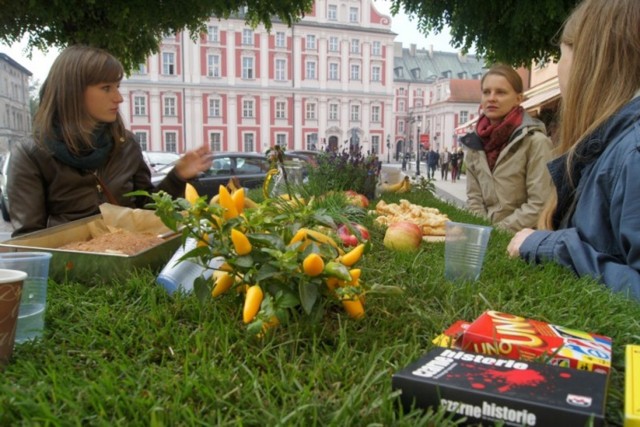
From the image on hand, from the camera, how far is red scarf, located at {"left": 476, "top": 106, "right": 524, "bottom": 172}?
3.48m

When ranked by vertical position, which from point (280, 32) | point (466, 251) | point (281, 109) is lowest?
point (466, 251)

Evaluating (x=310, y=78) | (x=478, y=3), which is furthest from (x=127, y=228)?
(x=310, y=78)

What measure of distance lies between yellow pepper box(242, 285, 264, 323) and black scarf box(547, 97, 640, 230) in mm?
1178

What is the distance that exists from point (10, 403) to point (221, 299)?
0.52 metres

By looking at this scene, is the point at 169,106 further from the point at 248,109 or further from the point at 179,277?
the point at 179,277

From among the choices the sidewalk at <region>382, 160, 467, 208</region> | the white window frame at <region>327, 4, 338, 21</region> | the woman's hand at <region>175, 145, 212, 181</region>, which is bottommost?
the sidewalk at <region>382, 160, 467, 208</region>

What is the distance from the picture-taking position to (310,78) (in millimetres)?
58188

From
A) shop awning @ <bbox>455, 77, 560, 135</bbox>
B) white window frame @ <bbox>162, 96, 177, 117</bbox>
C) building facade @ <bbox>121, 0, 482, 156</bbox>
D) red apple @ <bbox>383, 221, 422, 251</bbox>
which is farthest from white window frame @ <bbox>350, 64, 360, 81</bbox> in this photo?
red apple @ <bbox>383, 221, 422, 251</bbox>

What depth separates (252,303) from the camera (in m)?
1.03

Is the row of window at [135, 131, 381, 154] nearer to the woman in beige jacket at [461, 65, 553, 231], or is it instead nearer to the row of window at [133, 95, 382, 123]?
the row of window at [133, 95, 382, 123]

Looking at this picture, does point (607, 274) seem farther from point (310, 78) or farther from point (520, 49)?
point (310, 78)

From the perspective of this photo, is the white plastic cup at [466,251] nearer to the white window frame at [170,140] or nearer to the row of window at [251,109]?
the white window frame at [170,140]

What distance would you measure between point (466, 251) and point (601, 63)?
2.43 ft

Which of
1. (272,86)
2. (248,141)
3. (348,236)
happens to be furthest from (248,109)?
(348,236)
